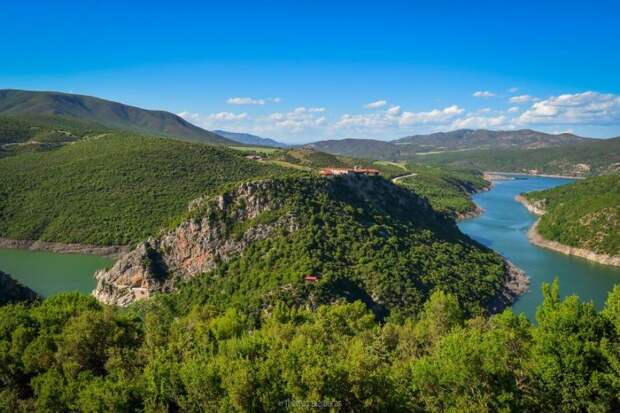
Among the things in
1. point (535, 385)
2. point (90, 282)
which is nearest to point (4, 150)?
point (90, 282)

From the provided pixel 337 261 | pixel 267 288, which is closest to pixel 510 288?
pixel 337 261

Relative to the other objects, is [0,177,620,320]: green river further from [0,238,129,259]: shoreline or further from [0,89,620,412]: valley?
[0,238,129,259]: shoreline

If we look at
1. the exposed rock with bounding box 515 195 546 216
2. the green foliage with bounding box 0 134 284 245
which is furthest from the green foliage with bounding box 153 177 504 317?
the exposed rock with bounding box 515 195 546 216

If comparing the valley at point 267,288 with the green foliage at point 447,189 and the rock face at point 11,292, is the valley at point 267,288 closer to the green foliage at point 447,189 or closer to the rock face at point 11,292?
the rock face at point 11,292

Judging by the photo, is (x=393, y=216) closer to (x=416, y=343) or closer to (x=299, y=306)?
(x=299, y=306)

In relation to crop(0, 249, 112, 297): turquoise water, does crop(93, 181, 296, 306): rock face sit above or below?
above

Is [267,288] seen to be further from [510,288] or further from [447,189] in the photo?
[447,189]

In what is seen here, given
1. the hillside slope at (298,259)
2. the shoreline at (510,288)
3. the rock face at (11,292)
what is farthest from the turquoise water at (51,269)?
the shoreline at (510,288)
